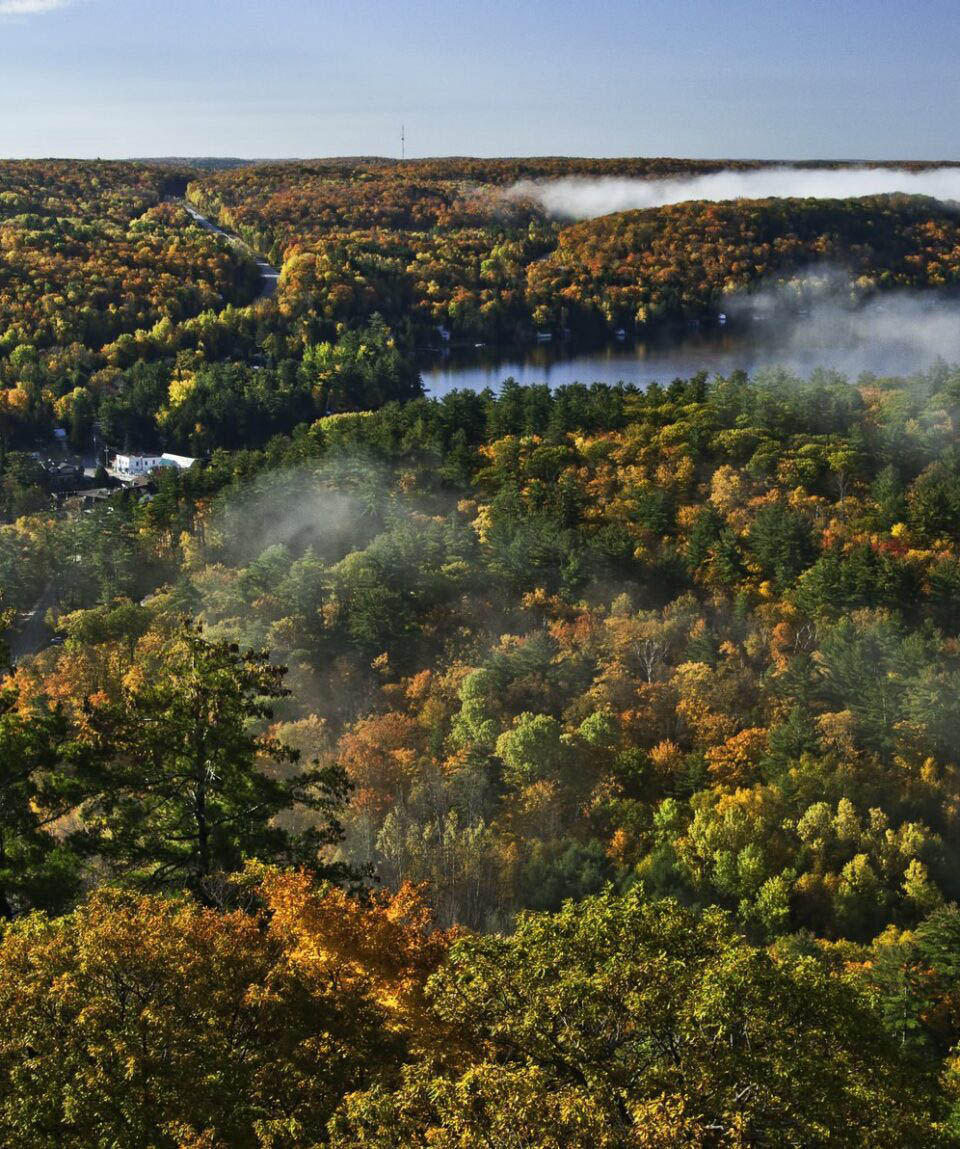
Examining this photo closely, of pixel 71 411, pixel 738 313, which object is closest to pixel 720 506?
pixel 71 411

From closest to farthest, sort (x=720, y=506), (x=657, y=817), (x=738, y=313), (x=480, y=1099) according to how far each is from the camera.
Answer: (x=480, y=1099) < (x=657, y=817) < (x=720, y=506) < (x=738, y=313)

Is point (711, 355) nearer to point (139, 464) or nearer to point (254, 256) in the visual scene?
point (139, 464)

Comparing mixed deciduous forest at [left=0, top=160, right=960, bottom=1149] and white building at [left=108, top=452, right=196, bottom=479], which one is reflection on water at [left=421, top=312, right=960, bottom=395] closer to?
mixed deciduous forest at [left=0, top=160, right=960, bottom=1149]

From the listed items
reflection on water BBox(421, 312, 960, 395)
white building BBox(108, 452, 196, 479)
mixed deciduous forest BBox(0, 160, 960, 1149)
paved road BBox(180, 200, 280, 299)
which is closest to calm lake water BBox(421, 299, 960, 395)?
reflection on water BBox(421, 312, 960, 395)

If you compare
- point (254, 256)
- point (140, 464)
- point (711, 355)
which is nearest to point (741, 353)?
point (711, 355)

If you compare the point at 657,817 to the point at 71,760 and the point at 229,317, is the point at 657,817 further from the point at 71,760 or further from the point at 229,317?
the point at 229,317
